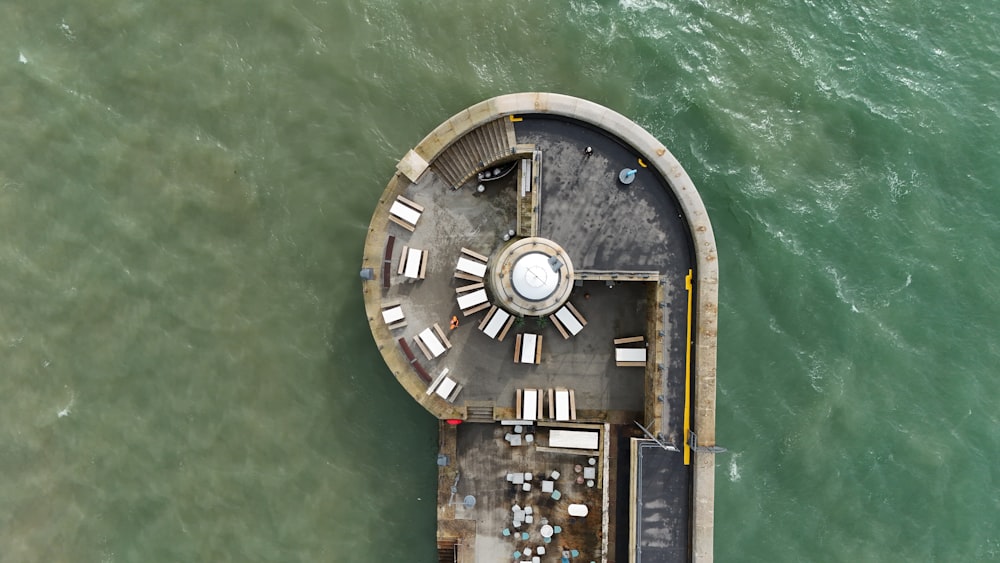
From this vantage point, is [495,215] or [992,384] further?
[992,384]

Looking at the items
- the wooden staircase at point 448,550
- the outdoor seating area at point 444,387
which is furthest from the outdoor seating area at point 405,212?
the wooden staircase at point 448,550

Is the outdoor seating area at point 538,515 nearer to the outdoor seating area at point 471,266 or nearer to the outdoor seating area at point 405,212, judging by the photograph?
the outdoor seating area at point 471,266

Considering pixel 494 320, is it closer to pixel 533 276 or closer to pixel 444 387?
pixel 444 387

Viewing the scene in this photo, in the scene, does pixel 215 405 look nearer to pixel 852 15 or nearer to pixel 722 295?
pixel 722 295

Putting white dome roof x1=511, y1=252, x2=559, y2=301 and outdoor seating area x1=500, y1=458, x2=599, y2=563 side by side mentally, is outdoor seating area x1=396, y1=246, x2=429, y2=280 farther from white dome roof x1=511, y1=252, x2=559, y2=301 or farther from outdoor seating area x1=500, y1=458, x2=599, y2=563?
outdoor seating area x1=500, y1=458, x2=599, y2=563

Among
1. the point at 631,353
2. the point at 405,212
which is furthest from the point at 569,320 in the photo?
the point at 405,212

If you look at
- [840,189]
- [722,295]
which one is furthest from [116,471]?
[840,189]

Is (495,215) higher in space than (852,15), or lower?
lower
